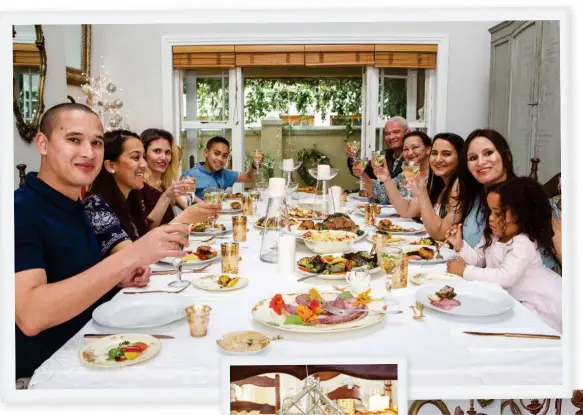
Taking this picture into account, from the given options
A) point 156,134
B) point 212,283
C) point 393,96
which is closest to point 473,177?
point 393,96

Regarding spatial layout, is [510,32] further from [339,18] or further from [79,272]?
[79,272]

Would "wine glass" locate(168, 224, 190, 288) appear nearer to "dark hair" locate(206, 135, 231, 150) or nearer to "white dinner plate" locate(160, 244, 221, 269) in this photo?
"white dinner plate" locate(160, 244, 221, 269)

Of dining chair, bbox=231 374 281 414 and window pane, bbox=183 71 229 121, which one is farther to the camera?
window pane, bbox=183 71 229 121

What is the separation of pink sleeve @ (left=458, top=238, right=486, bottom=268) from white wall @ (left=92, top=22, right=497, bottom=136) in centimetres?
37

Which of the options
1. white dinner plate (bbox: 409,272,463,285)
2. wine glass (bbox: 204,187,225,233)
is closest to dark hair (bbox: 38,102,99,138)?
wine glass (bbox: 204,187,225,233)

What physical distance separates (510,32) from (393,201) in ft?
3.73

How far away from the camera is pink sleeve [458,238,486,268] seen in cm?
155

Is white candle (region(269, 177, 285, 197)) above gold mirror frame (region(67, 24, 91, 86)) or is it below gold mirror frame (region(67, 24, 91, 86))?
below

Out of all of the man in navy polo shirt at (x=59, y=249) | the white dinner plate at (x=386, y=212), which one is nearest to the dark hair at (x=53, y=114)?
the man in navy polo shirt at (x=59, y=249)

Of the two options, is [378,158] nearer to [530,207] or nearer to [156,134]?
[530,207]

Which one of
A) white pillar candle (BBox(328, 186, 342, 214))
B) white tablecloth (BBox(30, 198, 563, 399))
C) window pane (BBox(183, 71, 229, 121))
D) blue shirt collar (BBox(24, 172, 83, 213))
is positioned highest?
window pane (BBox(183, 71, 229, 121))

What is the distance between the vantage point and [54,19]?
1.21 meters

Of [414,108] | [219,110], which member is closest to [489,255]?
[414,108]

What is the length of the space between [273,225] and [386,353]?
1003mm
